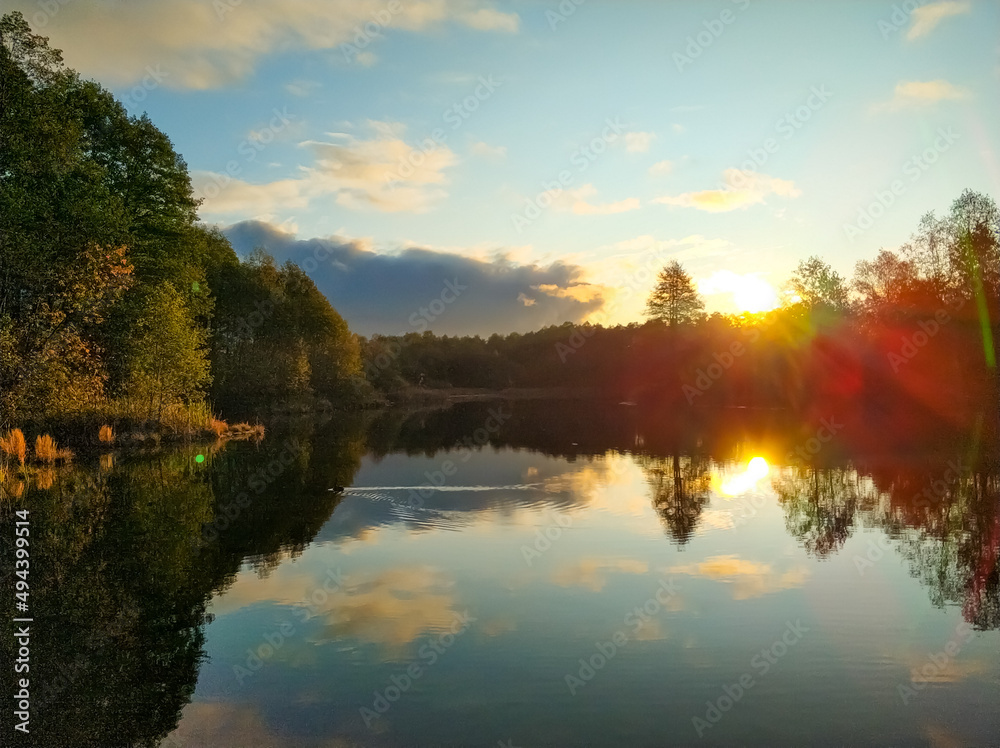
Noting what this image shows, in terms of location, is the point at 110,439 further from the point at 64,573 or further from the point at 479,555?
the point at 479,555

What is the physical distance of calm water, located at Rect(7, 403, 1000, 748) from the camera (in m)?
7.14

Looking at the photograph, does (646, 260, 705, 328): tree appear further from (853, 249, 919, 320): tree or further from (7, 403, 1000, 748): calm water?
(7, 403, 1000, 748): calm water

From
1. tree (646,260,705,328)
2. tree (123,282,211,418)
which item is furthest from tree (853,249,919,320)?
tree (123,282,211,418)

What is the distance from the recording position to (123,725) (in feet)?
22.7

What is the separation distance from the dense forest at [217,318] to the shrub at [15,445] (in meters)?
0.90

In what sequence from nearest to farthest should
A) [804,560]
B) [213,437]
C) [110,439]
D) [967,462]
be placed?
[804,560] < [967,462] < [110,439] < [213,437]

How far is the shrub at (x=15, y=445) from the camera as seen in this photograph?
71.2 feet

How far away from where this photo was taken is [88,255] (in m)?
24.2

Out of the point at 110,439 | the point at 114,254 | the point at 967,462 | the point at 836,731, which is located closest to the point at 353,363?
the point at 110,439

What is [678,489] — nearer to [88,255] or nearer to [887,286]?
[88,255]

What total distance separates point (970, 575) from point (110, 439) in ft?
100

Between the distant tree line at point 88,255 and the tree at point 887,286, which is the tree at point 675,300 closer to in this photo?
the tree at point 887,286

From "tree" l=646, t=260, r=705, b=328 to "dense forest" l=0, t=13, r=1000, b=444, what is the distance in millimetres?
167

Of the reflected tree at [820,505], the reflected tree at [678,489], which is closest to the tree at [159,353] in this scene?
the reflected tree at [678,489]
